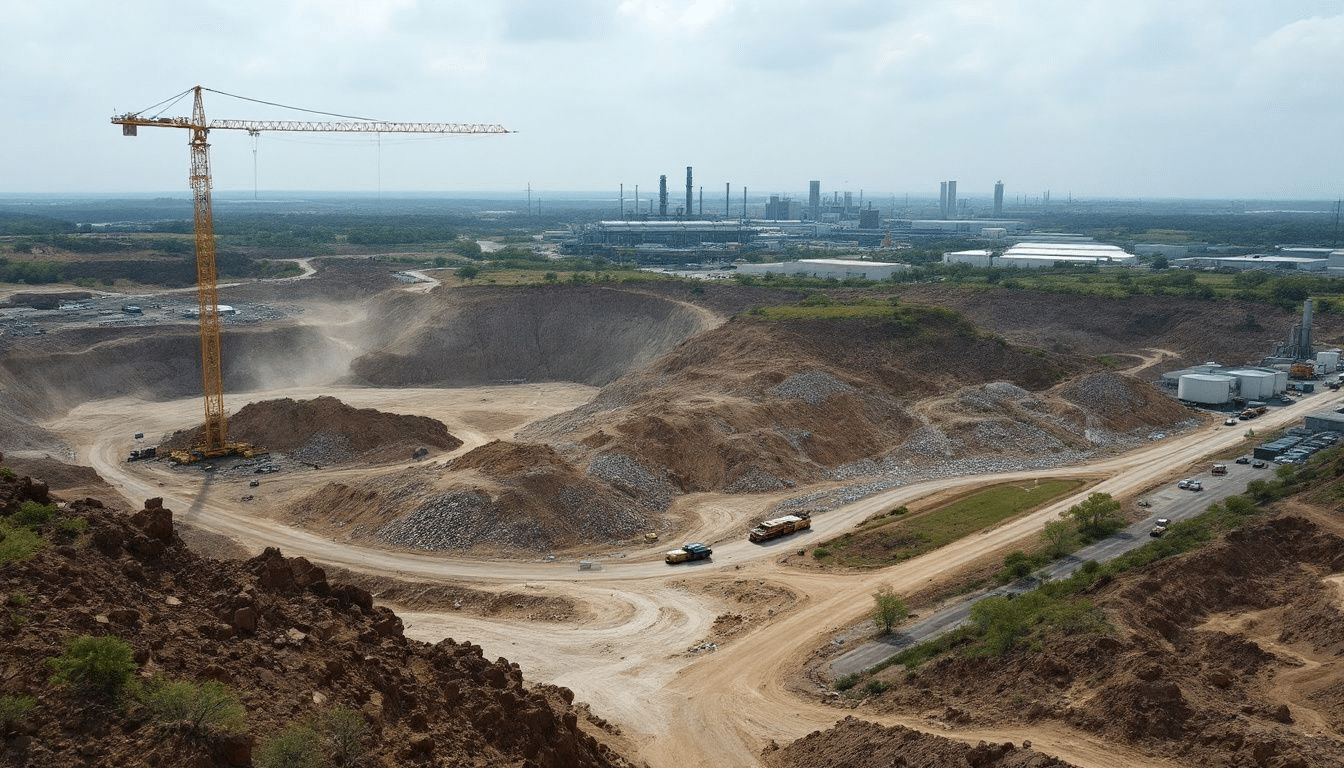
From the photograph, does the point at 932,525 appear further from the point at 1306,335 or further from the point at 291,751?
the point at 1306,335

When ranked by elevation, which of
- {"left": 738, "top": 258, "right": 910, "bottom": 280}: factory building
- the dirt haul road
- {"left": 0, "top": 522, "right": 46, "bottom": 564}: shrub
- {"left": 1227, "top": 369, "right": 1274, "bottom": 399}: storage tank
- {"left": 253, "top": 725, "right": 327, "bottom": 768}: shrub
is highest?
{"left": 738, "top": 258, "right": 910, "bottom": 280}: factory building

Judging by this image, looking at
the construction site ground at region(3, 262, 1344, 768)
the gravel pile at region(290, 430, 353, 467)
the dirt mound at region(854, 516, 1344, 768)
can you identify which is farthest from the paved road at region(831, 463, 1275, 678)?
the gravel pile at region(290, 430, 353, 467)

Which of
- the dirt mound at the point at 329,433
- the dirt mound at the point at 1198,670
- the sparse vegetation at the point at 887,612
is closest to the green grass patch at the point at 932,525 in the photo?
the sparse vegetation at the point at 887,612

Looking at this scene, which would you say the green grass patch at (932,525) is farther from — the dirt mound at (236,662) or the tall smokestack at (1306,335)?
the tall smokestack at (1306,335)

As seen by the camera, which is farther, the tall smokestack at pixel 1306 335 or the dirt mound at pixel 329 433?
the tall smokestack at pixel 1306 335

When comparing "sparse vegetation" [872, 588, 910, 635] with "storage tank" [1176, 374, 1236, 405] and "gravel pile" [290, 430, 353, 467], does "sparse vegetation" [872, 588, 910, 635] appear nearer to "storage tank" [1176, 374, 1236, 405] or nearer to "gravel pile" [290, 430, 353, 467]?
"gravel pile" [290, 430, 353, 467]

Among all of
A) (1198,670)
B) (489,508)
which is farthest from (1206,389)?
(1198,670)
